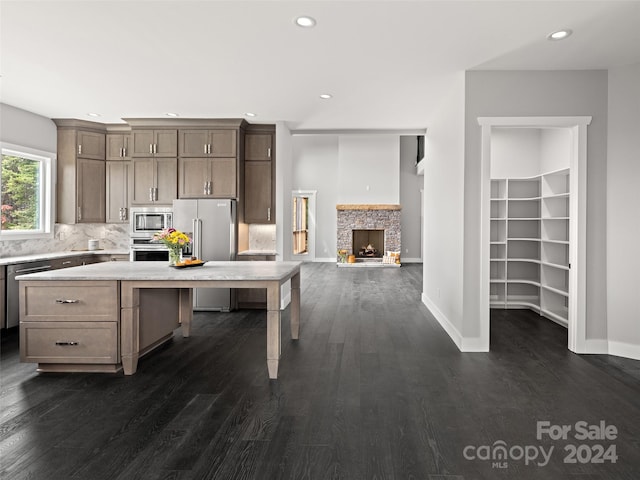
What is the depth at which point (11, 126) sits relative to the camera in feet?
16.7

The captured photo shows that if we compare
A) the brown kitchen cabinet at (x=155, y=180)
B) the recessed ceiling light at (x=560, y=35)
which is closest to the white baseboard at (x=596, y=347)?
the recessed ceiling light at (x=560, y=35)

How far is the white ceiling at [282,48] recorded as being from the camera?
2775 mm

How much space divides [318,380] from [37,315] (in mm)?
2239

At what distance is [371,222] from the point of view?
1187 centimetres

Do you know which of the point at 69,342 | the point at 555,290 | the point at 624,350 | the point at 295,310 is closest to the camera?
the point at 69,342

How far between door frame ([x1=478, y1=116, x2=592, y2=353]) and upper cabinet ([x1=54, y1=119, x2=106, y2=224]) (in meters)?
5.18

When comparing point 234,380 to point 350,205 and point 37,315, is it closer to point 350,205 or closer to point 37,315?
point 37,315

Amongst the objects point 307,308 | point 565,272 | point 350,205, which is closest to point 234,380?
point 307,308

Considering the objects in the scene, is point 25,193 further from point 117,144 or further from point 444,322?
point 444,322

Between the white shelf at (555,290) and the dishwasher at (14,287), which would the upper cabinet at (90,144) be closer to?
the dishwasher at (14,287)

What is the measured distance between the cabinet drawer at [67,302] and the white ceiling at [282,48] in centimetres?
194

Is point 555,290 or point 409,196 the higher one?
point 409,196

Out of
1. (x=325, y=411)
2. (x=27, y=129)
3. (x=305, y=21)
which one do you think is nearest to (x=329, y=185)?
(x=27, y=129)

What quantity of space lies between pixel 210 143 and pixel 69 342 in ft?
10.8
